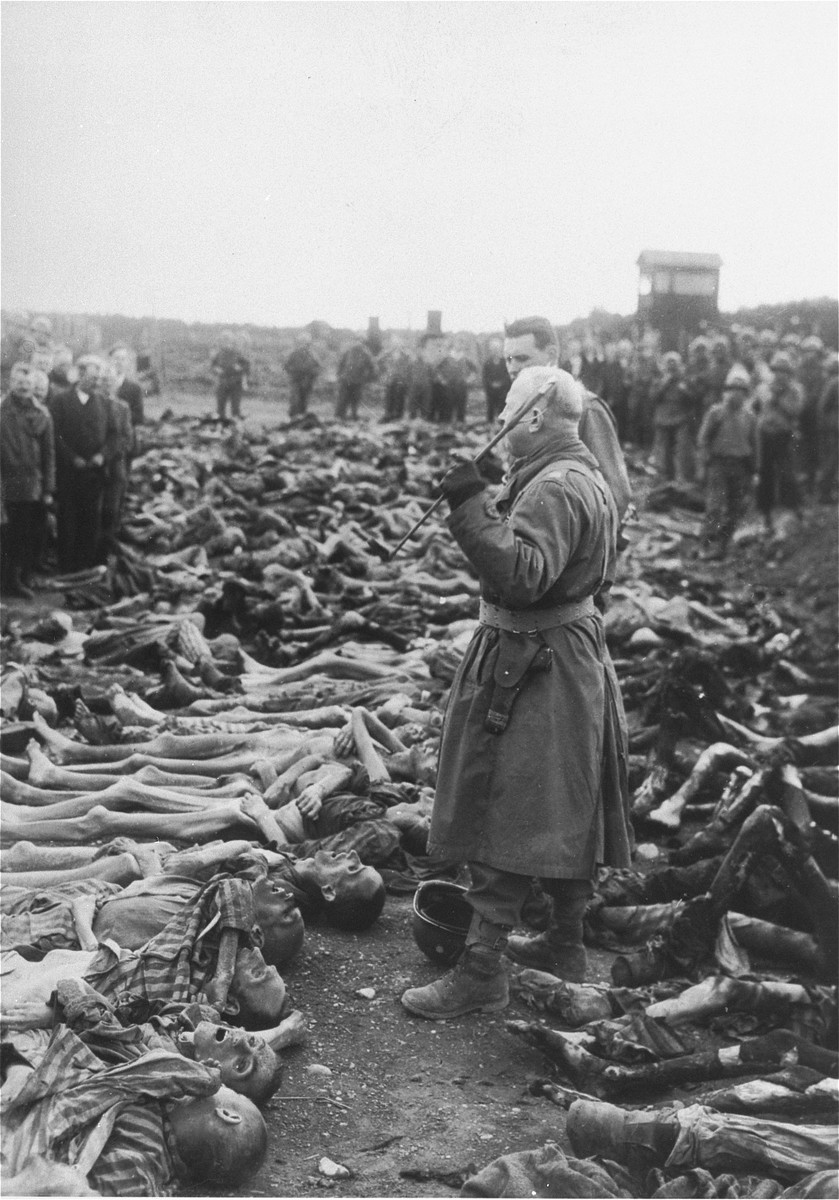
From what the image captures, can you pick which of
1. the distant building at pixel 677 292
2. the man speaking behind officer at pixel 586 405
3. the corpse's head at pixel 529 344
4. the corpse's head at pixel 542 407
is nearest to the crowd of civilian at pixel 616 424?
the distant building at pixel 677 292

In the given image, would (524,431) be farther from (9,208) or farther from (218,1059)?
(9,208)

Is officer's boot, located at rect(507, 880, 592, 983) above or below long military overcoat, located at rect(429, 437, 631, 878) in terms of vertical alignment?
below

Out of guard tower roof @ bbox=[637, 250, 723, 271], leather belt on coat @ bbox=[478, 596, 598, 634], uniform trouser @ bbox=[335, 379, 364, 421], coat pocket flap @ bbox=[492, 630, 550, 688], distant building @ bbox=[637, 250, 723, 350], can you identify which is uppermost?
guard tower roof @ bbox=[637, 250, 723, 271]

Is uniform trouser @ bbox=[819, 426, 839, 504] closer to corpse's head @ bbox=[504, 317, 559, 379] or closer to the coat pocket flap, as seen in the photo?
corpse's head @ bbox=[504, 317, 559, 379]

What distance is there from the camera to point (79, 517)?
1262 centimetres

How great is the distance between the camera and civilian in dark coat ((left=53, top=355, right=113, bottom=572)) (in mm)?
12453

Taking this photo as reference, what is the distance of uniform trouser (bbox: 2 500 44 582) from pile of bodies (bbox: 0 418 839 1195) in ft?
5.23

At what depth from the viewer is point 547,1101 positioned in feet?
12.0

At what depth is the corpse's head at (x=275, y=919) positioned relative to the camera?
13.3ft

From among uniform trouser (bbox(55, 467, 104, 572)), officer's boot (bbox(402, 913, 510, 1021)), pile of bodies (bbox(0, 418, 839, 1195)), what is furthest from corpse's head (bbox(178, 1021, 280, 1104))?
uniform trouser (bbox(55, 467, 104, 572))

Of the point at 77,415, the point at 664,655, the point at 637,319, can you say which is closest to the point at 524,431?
the point at 664,655

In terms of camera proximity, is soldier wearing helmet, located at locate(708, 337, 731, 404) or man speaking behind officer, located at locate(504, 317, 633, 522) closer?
man speaking behind officer, located at locate(504, 317, 633, 522)

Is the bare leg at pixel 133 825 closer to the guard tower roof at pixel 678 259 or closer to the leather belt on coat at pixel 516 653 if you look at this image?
the leather belt on coat at pixel 516 653

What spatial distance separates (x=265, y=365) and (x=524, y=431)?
33760 millimetres
